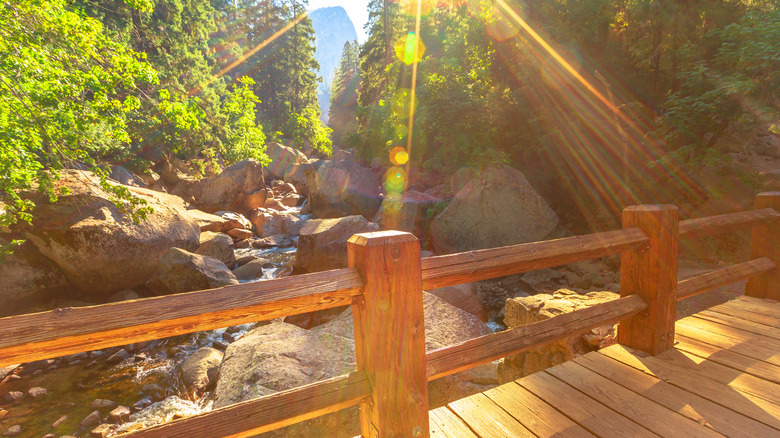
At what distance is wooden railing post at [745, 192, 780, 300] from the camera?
137 inches

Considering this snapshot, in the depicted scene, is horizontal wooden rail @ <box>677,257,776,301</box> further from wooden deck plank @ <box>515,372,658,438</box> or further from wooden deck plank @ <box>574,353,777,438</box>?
wooden deck plank @ <box>515,372,658,438</box>

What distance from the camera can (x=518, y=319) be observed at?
4297mm

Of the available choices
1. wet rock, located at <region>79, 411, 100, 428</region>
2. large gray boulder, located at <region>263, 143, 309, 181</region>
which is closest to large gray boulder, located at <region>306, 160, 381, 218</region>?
large gray boulder, located at <region>263, 143, 309, 181</region>

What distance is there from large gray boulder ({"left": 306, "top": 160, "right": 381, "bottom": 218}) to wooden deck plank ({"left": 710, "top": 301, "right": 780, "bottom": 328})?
40.8 feet

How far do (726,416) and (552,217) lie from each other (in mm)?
8284

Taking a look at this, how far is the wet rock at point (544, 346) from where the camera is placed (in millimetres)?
3607

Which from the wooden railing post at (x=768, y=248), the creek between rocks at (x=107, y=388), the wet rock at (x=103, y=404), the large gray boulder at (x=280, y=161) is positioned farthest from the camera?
the large gray boulder at (x=280, y=161)

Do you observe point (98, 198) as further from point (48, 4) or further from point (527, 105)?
point (527, 105)

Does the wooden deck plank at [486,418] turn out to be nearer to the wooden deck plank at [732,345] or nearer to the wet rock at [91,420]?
the wooden deck plank at [732,345]

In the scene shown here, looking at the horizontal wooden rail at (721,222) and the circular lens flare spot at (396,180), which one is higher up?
the horizontal wooden rail at (721,222)

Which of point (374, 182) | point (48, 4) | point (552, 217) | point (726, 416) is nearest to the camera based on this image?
point (726, 416)

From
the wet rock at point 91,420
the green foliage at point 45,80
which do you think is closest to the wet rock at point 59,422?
the wet rock at point 91,420

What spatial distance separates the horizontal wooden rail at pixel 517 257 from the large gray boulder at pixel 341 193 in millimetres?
12984

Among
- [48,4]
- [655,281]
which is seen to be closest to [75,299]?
[48,4]
